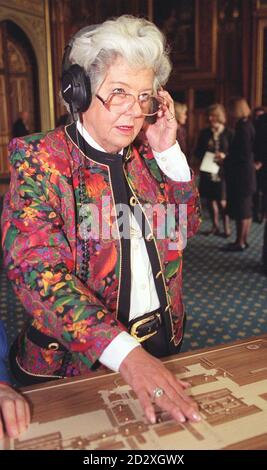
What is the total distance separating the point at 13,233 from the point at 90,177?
0.34m

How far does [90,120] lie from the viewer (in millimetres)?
1565

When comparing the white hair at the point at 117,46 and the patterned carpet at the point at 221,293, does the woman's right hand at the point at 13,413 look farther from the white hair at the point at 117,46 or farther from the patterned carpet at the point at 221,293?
the patterned carpet at the point at 221,293

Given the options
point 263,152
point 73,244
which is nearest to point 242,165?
point 263,152

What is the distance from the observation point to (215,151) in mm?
6938

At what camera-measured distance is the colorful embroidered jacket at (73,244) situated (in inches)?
50.0

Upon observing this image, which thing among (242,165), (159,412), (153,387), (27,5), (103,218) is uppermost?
(27,5)

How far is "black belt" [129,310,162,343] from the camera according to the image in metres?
1.59

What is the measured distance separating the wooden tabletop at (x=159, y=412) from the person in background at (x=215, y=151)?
18.7 ft

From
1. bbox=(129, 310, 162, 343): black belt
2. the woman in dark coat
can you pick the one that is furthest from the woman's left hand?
the woman in dark coat

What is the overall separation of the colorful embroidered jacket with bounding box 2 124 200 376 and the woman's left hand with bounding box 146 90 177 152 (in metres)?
0.05

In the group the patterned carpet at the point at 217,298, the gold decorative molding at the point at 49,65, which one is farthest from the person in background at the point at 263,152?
the gold decorative molding at the point at 49,65

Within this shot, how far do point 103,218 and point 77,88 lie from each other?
0.40 meters

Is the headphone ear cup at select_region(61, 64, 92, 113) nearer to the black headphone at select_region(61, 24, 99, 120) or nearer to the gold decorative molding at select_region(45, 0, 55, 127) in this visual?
the black headphone at select_region(61, 24, 99, 120)

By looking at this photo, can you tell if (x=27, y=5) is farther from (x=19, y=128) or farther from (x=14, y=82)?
(x=19, y=128)
